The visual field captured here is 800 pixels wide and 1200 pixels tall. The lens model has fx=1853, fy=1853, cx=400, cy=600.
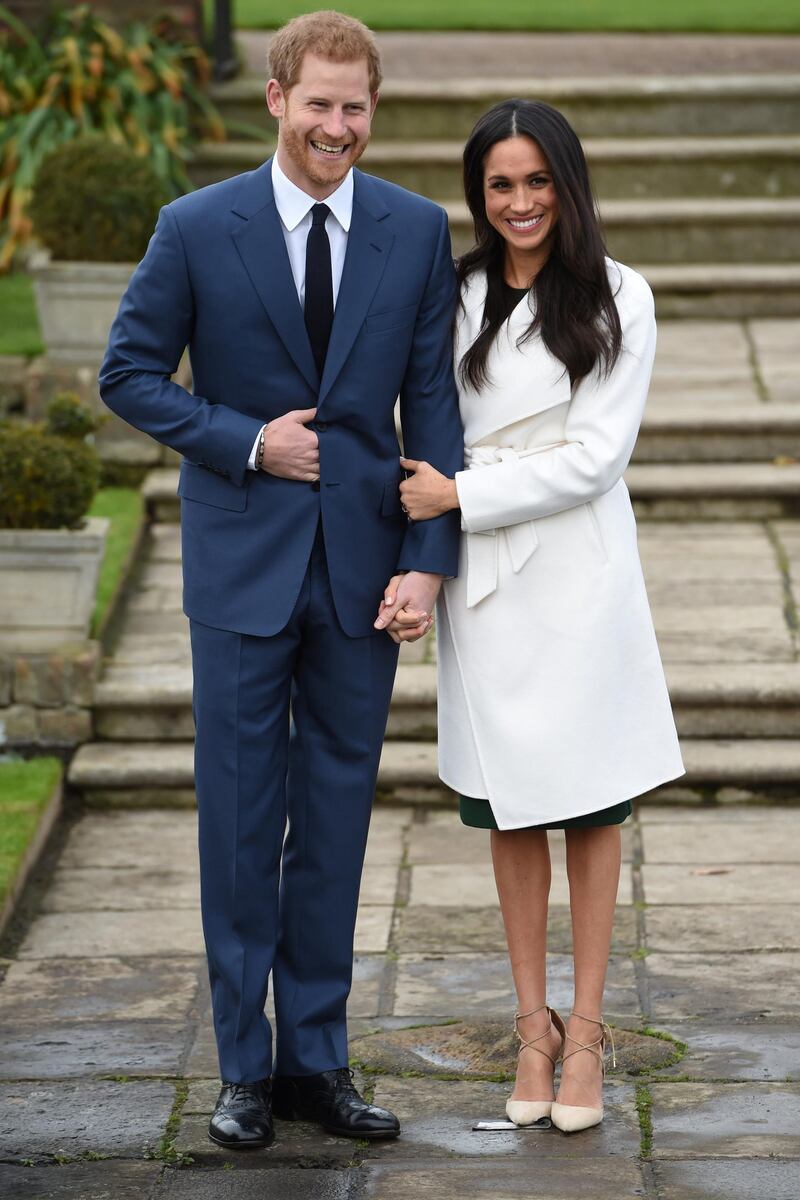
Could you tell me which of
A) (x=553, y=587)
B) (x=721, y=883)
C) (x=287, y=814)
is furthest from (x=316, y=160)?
(x=721, y=883)

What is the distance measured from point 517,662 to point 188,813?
2.41m

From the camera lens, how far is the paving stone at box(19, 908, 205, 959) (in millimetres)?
4500

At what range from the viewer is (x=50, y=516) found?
578cm

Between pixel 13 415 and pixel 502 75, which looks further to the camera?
pixel 502 75

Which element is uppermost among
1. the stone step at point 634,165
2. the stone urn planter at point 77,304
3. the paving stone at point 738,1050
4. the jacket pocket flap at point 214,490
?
the stone step at point 634,165

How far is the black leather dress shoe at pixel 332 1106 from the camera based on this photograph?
3.38 m

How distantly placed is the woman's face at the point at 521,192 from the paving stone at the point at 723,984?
1711 millimetres

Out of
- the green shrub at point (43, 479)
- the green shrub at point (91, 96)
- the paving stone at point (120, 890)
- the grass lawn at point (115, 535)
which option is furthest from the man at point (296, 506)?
the green shrub at point (91, 96)

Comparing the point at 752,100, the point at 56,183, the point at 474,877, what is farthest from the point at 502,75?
the point at 474,877

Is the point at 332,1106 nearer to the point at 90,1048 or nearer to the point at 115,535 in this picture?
the point at 90,1048

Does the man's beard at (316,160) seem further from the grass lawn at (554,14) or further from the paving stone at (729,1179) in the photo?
the grass lawn at (554,14)

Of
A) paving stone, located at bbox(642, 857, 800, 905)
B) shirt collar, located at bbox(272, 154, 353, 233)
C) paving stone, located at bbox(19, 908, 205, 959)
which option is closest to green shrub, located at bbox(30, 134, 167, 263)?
paving stone, located at bbox(19, 908, 205, 959)

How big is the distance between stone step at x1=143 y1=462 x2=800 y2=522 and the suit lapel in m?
3.84

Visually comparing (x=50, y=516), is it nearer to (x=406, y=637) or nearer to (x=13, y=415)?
(x=13, y=415)
